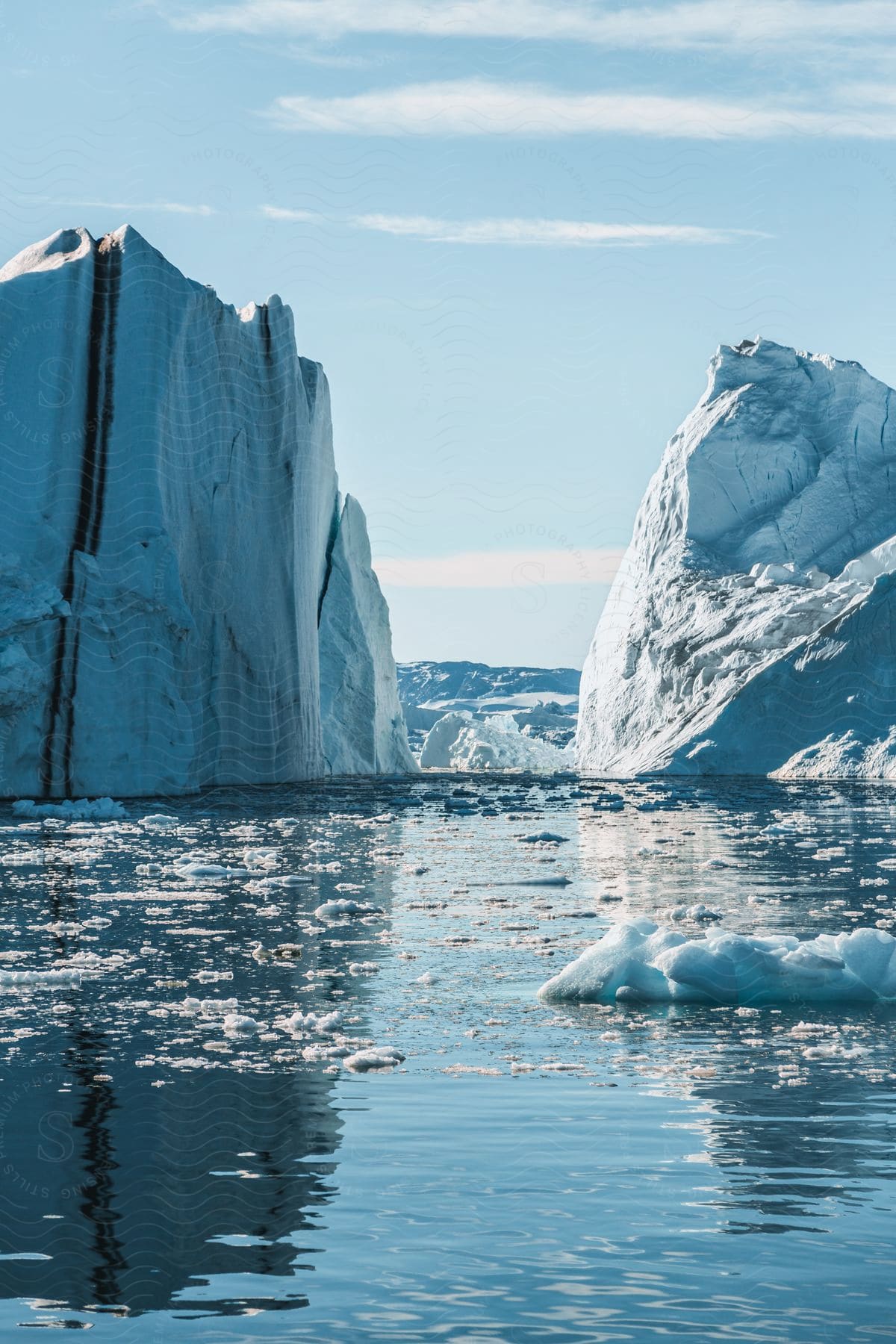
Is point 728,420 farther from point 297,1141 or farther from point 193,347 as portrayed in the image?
point 297,1141

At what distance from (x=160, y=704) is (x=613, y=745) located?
112ft

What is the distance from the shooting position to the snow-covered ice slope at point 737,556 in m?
47.8

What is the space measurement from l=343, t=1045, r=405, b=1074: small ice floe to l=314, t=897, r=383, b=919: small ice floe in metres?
4.13

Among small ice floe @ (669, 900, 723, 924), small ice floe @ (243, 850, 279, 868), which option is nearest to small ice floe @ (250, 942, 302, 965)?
small ice floe @ (669, 900, 723, 924)

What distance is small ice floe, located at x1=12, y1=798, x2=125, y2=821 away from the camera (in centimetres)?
2064

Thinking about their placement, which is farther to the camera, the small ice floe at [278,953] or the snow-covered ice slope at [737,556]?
the snow-covered ice slope at [737,556]

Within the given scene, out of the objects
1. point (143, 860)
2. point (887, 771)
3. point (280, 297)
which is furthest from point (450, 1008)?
point (887, 771)

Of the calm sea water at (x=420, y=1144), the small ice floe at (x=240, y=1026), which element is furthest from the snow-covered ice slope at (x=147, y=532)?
the small ice floe at (x=240, y=1026)

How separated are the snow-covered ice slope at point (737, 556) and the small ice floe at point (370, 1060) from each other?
1544 inches

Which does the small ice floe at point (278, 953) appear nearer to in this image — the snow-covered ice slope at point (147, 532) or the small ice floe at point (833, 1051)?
the small ice floe at point (833, 1051)

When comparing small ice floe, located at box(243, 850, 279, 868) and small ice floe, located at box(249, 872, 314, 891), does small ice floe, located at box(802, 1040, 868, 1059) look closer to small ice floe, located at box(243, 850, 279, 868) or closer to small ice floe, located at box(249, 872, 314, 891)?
small ice floe, located at box(249, 872, 314, 891)

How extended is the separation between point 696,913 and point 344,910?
2377 mm

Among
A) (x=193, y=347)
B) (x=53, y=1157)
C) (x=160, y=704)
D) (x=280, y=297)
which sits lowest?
(x=53, y=1157)

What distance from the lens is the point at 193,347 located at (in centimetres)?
3100
